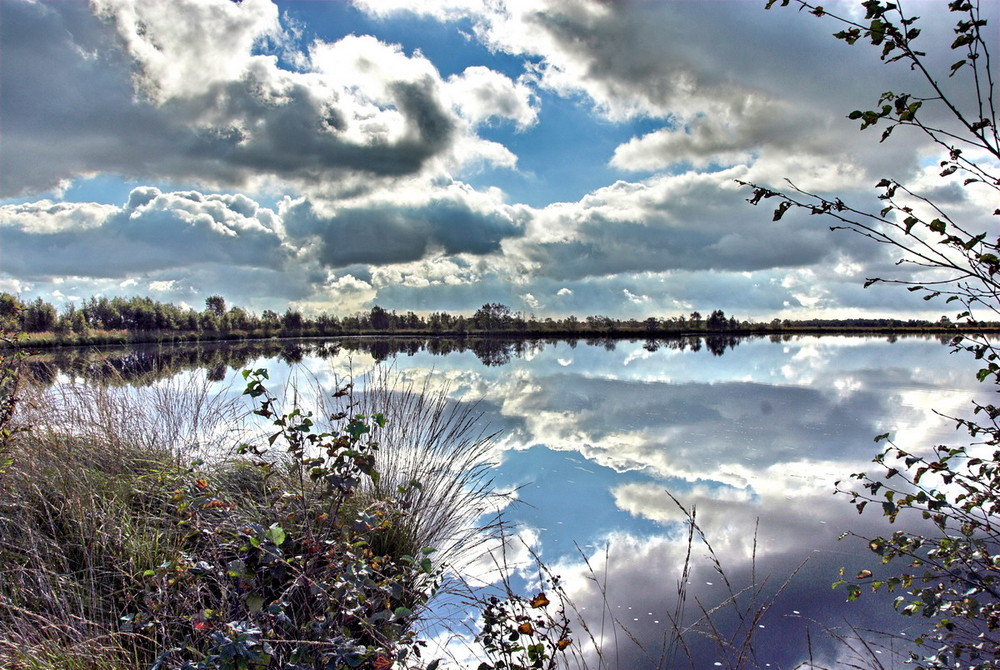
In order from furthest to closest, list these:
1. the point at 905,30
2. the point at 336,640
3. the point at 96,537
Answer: the point at 96,537 < the point at 336,640 < the point at 905,30

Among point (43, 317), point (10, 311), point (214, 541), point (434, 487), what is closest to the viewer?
point (214, 541)

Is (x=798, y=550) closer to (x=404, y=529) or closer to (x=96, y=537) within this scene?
(x=404, y=529)

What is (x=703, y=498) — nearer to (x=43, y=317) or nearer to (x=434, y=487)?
(x=434, y=487)

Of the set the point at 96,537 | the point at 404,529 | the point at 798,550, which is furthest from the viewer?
the point at 798,550

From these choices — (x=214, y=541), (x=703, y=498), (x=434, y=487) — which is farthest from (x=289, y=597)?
(x=703, y=498)

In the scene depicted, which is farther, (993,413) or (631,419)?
(631,419)

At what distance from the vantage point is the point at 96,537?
376 cm

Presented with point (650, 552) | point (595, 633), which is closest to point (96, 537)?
point (595, 633)

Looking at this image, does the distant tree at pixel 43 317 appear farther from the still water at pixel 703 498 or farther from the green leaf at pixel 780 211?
the green leaf at pixel 780 211

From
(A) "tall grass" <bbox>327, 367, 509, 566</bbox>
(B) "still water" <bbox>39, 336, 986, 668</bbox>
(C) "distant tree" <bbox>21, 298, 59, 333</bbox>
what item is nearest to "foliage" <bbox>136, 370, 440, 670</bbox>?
(B) "still water" <bbox>39, 336, 986, 668</bbox>

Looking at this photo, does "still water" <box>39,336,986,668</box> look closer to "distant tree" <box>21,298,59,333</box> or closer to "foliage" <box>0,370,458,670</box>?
"foliage" <box>0,370,458,670</box>

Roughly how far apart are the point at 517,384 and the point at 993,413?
54.7 feet

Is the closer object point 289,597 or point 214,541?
point 289,597

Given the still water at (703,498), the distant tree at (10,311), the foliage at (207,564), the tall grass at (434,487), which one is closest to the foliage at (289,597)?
the foliage at (207,564)
